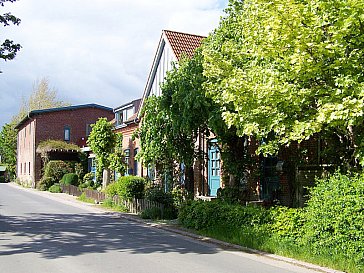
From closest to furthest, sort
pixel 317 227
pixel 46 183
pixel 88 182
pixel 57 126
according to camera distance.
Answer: pixel 317 227
pixel 88 182
pixel 46 183
pixel 57 126

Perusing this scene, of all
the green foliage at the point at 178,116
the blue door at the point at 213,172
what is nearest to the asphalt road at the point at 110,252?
the green foliage at the point at 178,116

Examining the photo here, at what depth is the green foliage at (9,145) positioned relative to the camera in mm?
71500

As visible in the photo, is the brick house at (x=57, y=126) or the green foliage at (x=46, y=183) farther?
the brick house at (x=57, y=126)

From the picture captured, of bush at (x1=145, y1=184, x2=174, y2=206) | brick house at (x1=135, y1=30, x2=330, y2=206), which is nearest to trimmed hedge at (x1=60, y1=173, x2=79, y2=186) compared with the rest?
brick house at (x1=135, y1=30, x2=330, y2=206)

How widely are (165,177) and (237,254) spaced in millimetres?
12012

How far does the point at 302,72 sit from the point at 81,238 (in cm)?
793

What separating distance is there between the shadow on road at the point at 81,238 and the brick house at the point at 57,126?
30.9 m

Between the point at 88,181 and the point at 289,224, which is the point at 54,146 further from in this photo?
the point at 289,224

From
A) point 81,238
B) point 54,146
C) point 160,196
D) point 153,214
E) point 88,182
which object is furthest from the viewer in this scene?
point 54,146

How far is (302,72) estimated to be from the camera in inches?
397

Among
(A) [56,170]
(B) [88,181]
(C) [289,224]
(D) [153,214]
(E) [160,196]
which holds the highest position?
(A) [56,170]

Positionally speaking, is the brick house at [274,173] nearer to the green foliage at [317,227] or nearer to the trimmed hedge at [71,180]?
the green foliage at [317,227]

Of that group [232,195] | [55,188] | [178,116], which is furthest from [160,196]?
[55,188]

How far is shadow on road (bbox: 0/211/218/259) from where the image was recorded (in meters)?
11.8
